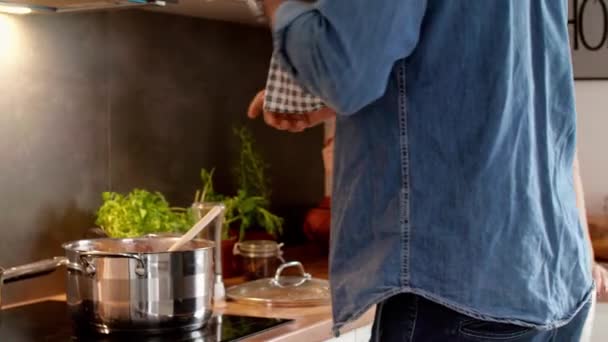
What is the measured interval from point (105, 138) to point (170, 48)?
0.91 feet

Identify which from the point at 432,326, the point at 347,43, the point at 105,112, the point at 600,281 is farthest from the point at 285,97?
the point at 105,112

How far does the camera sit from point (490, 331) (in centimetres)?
96

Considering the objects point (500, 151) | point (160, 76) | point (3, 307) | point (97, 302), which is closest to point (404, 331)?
point (500, 151)

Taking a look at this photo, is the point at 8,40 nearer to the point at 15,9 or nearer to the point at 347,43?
the point at 15,9

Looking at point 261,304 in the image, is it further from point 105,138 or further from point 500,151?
point 500,151

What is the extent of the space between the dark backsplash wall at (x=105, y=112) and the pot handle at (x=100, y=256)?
1.03 feet

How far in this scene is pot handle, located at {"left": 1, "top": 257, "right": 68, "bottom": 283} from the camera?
65.1 inches

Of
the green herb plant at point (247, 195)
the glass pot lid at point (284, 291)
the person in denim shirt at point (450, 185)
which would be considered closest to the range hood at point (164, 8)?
the green herb plant at point (247, 195)

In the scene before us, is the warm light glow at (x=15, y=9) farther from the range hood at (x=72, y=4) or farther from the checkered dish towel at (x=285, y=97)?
the checkered dish towel at (x=285, y=97)

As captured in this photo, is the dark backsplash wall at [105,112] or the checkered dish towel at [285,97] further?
the dark backsplash wall at [105,112]

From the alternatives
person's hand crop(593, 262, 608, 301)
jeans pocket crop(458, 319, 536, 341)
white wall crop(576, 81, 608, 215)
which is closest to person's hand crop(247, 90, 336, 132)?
jeans pocket crop(458, 319, 536, 341)

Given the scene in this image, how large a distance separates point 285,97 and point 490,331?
12.9 inches

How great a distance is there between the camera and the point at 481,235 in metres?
0.94

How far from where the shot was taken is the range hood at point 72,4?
162 centimetres
